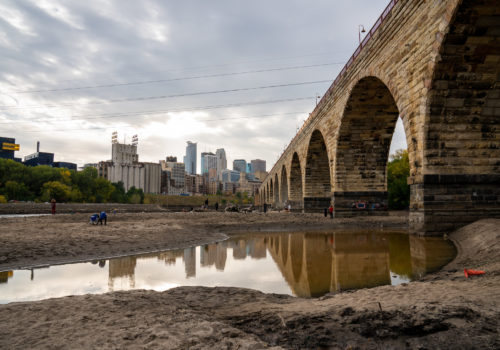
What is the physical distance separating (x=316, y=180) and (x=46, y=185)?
56958 mm

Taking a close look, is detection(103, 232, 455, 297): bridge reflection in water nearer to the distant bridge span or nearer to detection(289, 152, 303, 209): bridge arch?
the distant bridge span

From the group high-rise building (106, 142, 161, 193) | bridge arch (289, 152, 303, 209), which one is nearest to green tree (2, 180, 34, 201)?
bridge arch (289, 152, 303, 209)

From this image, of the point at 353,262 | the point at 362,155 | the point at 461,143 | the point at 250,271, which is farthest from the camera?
the point at 362,155

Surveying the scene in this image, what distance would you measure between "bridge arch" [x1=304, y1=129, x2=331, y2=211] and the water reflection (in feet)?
65.5

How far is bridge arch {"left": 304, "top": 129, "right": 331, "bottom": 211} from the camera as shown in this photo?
97.0 ft

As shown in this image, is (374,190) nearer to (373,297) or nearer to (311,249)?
(311,249)

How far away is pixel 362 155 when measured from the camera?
67.9ft

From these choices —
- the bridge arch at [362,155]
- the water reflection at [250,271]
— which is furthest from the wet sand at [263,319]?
the bridge arch at [362,155]

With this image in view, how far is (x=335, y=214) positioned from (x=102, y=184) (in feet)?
229

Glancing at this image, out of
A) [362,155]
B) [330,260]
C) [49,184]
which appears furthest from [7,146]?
[330,260]

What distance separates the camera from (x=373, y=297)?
374cm

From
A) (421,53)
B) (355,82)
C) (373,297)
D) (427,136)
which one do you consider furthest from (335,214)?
(373,297)

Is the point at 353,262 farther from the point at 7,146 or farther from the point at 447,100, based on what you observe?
the point at 7,146

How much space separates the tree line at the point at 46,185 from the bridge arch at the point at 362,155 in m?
59.5
